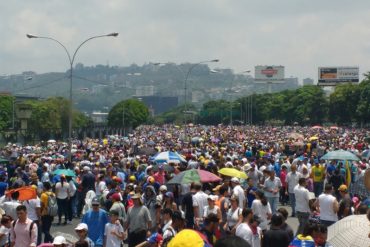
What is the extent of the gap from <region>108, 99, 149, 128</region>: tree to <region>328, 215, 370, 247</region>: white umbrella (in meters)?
127

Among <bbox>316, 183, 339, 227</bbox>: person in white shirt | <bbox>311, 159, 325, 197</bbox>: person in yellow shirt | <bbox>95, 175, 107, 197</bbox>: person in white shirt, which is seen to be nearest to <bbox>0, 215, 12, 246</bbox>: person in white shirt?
<bbox>316, 183, 339, 227</bbox>: person in white shirt

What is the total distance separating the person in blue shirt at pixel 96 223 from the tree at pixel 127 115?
121521 millimetres

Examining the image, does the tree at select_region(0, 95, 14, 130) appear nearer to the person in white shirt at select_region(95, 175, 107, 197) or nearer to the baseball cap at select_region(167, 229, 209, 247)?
the person in white shirt at select_region(95, 175, 107, 197)

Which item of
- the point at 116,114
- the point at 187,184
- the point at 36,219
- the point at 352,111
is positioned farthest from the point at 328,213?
the point at 116,114

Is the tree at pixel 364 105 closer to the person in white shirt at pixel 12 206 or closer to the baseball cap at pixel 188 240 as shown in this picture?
the person in white shirt at pixel 12 206

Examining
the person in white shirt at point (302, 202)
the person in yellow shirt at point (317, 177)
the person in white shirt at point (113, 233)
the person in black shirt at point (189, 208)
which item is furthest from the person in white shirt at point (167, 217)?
the person in yellow shirt at point (317, 177)

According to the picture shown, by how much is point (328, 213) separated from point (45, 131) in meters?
91.4

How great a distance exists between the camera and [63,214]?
69.8 feet

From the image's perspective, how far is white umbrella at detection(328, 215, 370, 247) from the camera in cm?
736

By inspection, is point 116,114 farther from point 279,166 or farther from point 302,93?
point 279,166

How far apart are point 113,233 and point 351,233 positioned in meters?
5.86

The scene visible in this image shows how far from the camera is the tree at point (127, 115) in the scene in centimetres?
13775

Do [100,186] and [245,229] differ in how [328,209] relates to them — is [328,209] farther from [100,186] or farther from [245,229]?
[100,186]

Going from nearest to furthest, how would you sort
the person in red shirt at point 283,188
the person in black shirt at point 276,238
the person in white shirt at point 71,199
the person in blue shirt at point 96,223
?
the person in black shirt at point 276,238 < the person in blue shirt at point 96,223 < the person in white shirt at point 71,199 < the person in red shirt at point 283,188
